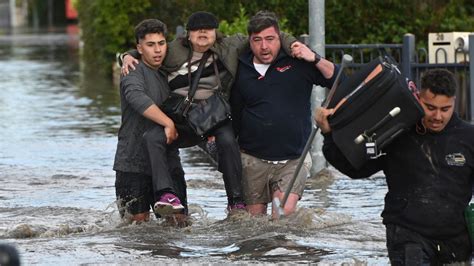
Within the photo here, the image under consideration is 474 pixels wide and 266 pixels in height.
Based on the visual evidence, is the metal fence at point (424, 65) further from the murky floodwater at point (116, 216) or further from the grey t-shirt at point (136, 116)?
the grey t-shirt at point (136, 116)

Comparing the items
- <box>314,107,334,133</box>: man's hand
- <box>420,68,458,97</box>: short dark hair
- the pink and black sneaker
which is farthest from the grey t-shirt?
<box>420,68,458,97</box>: short dark hair

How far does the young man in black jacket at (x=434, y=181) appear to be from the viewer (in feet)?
21.3

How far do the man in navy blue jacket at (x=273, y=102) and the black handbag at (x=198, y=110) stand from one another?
0.19 m

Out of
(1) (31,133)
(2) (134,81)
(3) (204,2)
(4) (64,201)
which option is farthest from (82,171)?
(3) (204,2)

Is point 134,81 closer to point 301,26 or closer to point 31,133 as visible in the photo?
point 31,133

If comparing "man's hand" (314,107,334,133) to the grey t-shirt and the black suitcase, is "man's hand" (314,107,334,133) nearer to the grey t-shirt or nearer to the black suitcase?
the black suitcase

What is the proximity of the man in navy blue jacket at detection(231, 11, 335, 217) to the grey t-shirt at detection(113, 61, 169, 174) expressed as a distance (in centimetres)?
53

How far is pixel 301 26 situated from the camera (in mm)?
18500

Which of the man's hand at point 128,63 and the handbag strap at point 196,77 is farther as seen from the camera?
the man's hand at point 128,63

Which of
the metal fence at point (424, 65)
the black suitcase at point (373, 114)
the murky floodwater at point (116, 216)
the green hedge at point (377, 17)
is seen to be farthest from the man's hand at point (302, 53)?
the green hedge at point (377, 17)

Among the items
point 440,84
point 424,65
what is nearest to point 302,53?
point 440,84

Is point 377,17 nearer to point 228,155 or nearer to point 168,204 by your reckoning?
point 228,155

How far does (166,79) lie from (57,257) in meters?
1.47

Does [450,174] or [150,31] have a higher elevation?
[150,31]
